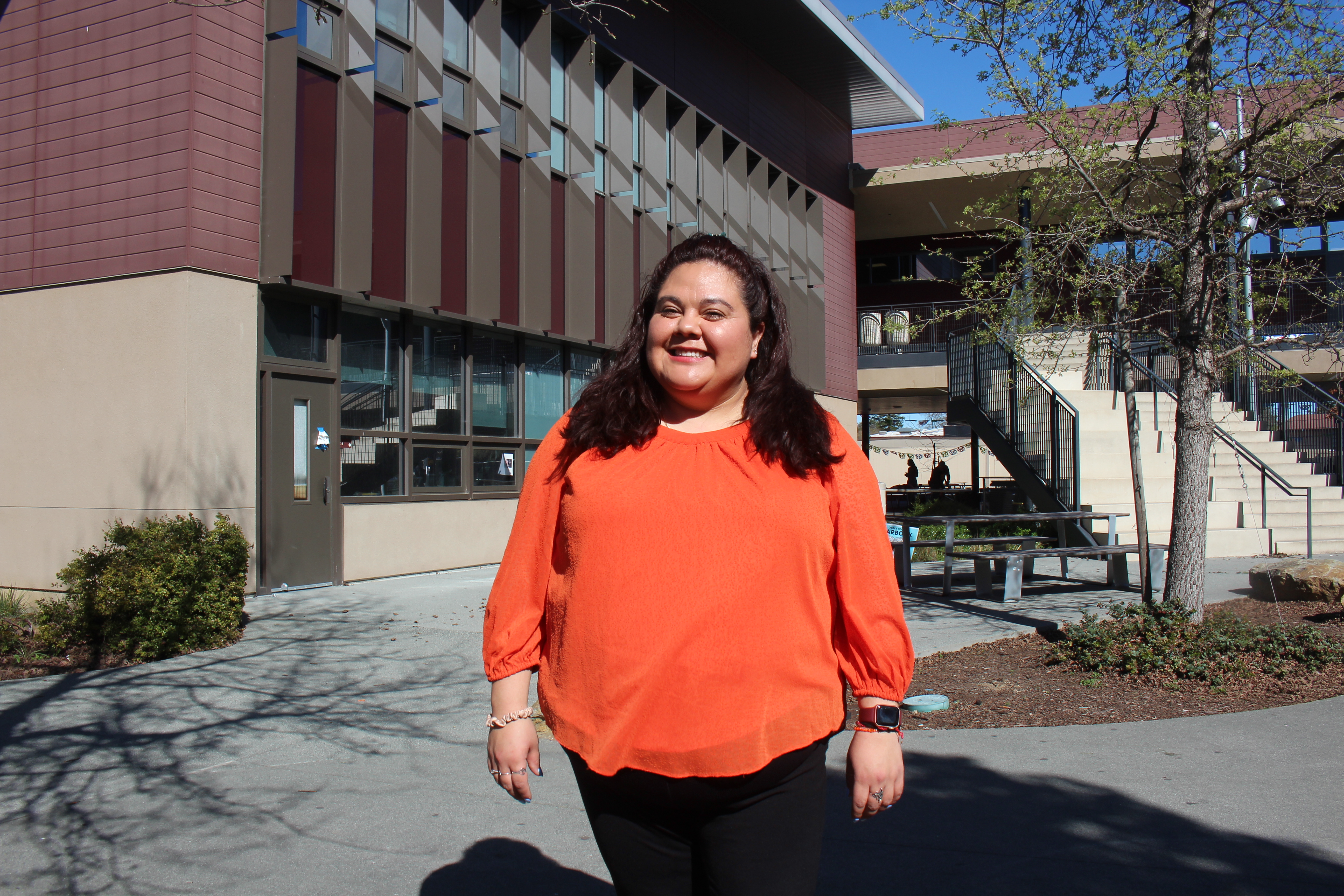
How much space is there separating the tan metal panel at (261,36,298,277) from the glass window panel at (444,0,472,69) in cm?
257

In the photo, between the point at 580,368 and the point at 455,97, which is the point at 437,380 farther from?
the point at 455,97

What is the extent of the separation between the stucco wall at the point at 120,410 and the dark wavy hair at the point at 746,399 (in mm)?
8545

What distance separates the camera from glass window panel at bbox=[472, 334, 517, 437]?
13516 mm

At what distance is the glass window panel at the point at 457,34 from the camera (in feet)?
42.2

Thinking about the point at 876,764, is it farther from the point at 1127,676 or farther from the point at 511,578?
the point at 1127,676

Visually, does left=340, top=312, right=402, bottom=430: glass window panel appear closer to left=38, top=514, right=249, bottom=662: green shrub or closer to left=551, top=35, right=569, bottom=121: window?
left=38, top=514, right=249, bottom=662: green shrub

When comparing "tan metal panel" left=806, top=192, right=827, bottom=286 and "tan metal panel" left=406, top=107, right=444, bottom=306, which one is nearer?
"tan metal panel" left=406, top=107, right=444, bottom=306

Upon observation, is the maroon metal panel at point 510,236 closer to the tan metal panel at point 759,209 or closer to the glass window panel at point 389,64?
the glass window panel at point 389,64

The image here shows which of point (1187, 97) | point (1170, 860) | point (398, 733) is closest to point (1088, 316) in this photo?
point (1187, 97)

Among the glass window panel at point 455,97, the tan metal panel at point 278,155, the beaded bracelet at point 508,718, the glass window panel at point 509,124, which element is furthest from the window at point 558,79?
the beaded bracelet at point 508,718

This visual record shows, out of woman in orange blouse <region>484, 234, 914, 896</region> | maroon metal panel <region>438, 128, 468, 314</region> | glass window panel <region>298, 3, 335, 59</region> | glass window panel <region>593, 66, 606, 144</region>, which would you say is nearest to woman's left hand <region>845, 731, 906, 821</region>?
woman in orange blouse <region>484, 234, 914, 896</region>

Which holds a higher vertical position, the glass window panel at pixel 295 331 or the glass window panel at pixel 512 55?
the glass window panel at pixel 512 55

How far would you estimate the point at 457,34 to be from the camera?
1304 centimetres

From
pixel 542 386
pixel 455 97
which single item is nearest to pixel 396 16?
pixel 455 97
